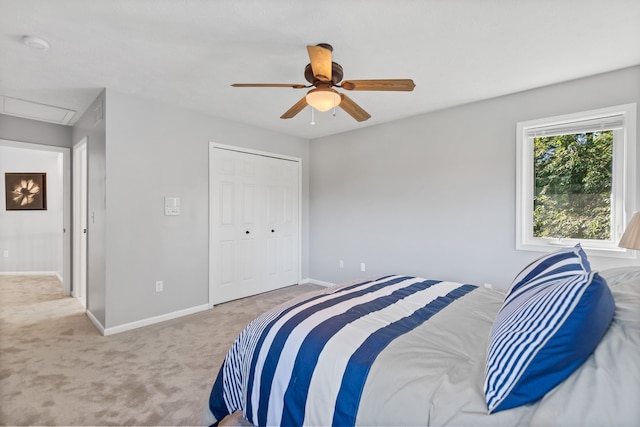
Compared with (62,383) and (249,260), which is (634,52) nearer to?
(249,260)

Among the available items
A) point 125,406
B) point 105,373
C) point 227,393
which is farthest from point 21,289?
point 227,393

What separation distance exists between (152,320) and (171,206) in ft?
4.06

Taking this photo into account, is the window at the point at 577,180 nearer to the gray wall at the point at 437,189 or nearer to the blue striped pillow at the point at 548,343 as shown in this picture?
the gray wall at the point at 437,189

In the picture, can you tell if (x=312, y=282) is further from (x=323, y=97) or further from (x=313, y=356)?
(x=313, y=356)

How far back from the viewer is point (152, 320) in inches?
127

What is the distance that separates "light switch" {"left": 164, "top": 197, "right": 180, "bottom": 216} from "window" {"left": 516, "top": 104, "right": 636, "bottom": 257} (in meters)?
3.62

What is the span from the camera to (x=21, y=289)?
452 centimetres

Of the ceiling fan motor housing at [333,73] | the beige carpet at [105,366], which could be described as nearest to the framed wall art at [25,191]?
the beige carpet at [105,366]

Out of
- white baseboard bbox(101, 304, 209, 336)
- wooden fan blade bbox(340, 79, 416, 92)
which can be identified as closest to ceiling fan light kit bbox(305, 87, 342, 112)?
wooden fan blade bbox(340, 79, 416, 92)

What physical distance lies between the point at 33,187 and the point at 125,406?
594 centimetres

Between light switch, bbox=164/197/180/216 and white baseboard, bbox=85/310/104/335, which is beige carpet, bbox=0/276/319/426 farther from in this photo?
light switch, bbox=164/197/180/216

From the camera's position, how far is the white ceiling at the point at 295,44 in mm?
1785

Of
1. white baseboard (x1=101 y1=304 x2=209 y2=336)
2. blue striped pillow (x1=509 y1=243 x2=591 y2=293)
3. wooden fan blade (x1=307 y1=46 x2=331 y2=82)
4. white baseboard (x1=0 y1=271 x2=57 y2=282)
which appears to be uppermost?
wooden fan blade (x1=307 y1=46 x2=331 y2=82)

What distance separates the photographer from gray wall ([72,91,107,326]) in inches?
118
